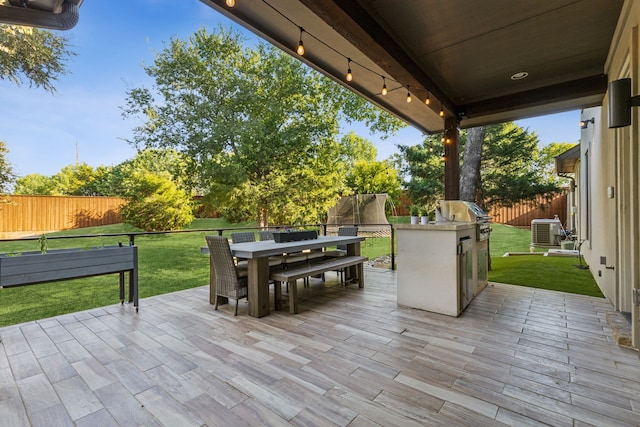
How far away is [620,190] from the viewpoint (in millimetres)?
2775

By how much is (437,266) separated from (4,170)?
9.57 m

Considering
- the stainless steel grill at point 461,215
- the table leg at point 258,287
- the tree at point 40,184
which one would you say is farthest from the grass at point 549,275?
the tree at point 40,184

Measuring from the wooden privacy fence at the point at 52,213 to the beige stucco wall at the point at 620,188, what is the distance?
38.9 ft

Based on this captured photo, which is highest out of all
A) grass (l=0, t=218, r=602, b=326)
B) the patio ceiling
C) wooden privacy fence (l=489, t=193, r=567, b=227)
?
the patio ceiling

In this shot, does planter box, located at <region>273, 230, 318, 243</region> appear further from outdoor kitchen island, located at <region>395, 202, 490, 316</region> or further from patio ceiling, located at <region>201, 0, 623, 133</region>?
patio ceiling, located at <region>201, 0, 623, 133</region>

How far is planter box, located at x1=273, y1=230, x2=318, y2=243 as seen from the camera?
3971 mm

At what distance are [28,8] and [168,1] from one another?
6.77 metres

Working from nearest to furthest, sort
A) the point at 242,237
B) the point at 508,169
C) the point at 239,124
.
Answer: the point at 242,237
the point at 239,124
the point at 508,169

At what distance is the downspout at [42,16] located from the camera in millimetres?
2293

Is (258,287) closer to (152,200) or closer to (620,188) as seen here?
(620,188)

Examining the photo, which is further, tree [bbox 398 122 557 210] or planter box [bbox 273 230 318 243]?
tree [bbox 398 122 557 210]

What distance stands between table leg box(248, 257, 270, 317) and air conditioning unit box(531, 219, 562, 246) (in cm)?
828

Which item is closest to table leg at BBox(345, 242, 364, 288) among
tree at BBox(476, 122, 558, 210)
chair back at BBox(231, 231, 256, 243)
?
chair back at BBox(231, 231, 256, 243)

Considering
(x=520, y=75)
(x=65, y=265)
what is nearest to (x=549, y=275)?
(x=520, y=75)
